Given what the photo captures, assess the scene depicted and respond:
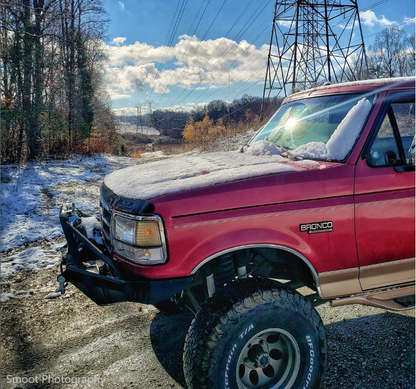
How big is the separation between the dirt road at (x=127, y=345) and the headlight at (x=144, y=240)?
1.10 metres

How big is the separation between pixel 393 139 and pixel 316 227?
1047 millimetres

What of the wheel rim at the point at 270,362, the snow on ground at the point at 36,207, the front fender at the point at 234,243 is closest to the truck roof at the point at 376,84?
the front fender at the point at 234,243

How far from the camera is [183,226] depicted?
208 cm

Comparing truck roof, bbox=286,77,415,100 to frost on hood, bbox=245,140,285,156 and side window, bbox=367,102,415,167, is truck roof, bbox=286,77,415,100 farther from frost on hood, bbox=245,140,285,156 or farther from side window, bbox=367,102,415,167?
frost on hood, bbox=245,140,285,156

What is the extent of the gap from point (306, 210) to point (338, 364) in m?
1.46

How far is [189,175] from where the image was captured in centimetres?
249

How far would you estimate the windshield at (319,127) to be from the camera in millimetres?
2588

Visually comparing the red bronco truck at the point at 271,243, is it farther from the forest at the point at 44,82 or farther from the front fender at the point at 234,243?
the forest at the point at 44,82

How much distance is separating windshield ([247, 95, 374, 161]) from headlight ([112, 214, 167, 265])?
1443mm

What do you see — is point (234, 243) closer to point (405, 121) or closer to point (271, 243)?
point (271, 243)

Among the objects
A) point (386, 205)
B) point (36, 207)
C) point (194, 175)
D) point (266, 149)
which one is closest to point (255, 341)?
point (194, 175)

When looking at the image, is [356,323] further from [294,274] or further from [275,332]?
[275,332]

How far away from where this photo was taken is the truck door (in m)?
2.37

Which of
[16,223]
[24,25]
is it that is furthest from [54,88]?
[16,223]
